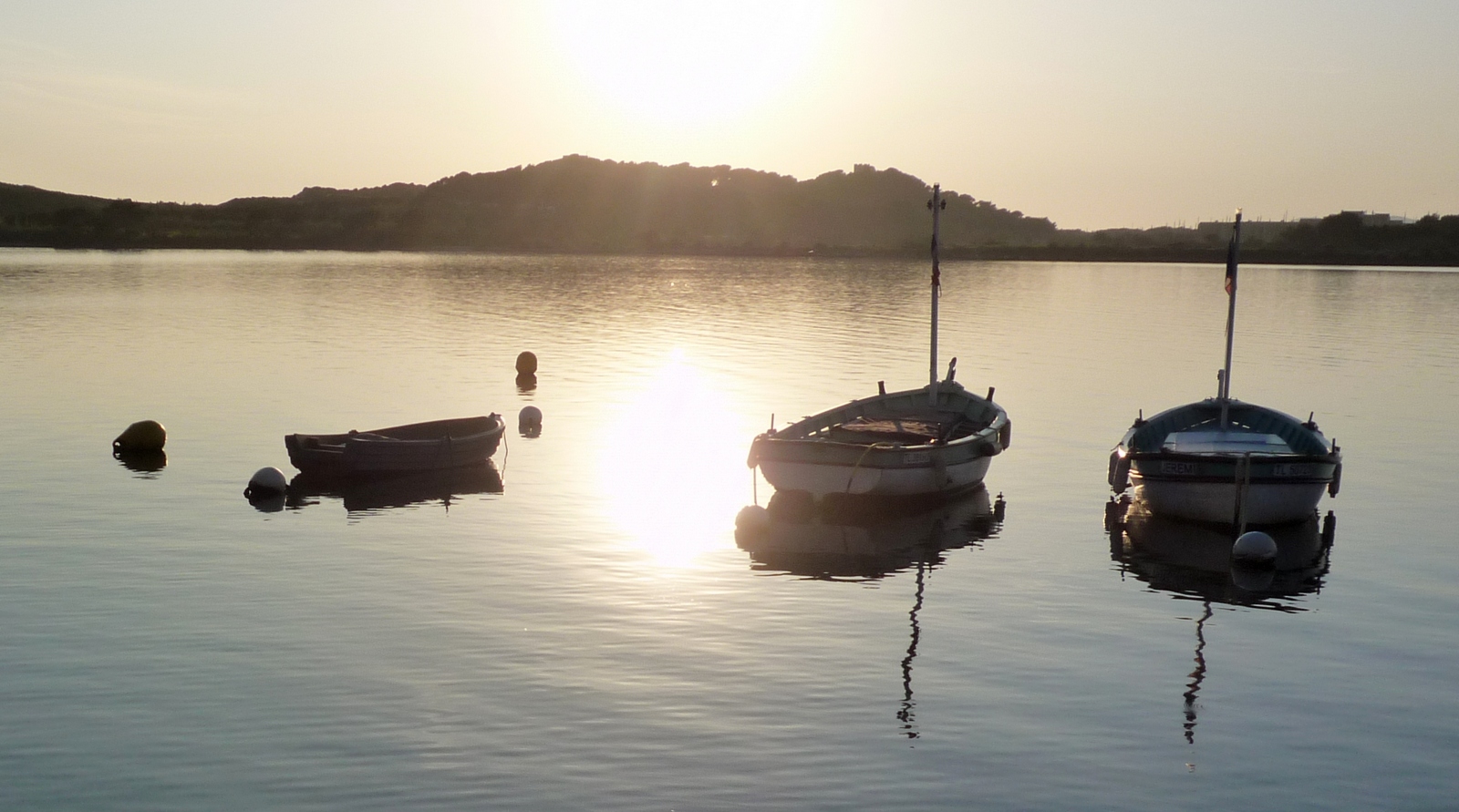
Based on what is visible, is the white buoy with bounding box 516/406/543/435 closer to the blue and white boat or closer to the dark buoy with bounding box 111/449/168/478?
the dark buoy with bounding box 111/449/168/478

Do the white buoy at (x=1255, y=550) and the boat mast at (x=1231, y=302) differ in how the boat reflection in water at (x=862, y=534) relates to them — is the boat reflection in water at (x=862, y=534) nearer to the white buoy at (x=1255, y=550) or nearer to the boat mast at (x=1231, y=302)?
the white buoy at (x=1255, y=550)

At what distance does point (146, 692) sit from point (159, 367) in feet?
173

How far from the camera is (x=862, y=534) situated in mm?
31406

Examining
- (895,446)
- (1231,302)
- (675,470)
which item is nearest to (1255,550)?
(895,446)

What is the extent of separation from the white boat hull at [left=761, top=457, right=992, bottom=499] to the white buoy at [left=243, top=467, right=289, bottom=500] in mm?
12932

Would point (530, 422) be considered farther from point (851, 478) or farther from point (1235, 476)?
point (1235, 476)

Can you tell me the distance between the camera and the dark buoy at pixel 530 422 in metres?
47.8

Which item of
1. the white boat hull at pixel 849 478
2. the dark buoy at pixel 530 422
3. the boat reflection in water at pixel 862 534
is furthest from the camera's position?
the dark buoy at pixel 530 422

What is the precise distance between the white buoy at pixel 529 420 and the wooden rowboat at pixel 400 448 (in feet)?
21.7

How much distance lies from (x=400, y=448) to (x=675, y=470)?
8.40 m

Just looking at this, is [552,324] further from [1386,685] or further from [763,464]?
[1386,685]

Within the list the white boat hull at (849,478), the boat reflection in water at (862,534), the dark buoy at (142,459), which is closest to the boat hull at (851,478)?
the white boat hull at (849,478)

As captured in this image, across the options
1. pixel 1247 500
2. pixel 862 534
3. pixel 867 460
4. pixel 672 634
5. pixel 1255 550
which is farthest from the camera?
pixel 867 460

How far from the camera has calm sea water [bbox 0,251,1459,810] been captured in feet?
53.0
